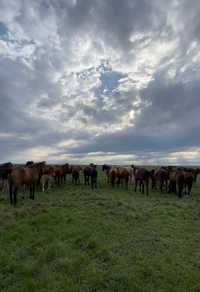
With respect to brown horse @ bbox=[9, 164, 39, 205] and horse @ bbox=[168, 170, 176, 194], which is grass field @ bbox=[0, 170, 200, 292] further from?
horse @ bbox=[168, 170, 176, 194]

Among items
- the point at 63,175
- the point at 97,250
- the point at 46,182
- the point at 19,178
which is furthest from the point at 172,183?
the point at 97,250

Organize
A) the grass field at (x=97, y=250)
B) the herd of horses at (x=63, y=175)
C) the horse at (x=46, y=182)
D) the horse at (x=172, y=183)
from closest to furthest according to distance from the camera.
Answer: the grass field at (x=97, y=250) → the herd of horses at (x=63, y=175) → the horse at (x=46, y=182) → the horse at (x=172, y=183)

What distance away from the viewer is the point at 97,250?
10.6 meters

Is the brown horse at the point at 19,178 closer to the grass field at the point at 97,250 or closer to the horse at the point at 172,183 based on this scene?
the grass field at the point at 97,250

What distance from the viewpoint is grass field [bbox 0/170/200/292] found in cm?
845

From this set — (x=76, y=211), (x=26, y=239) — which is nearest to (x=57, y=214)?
(x=76, y=211)

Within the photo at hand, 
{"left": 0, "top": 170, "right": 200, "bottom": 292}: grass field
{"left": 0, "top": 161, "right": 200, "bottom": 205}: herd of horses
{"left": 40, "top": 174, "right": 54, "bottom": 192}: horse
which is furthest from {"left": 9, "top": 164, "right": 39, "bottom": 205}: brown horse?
{"left": 40, "top": 174, "right": 54, "bottom": 192}: horse

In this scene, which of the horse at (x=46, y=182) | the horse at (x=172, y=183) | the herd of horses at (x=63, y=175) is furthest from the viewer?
the horse at (x=172, y=183)

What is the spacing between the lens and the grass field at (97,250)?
8.45 meters

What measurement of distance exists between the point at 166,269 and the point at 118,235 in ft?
11.4

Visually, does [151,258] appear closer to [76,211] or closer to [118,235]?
[118,235]

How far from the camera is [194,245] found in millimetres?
11594

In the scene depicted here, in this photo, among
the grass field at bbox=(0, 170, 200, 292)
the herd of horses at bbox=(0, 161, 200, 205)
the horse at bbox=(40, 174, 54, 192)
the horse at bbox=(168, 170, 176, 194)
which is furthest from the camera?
the horse at bbox=(168, 170, 176, 194)

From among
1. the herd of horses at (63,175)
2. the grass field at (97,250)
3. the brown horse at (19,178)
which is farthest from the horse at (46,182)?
the grass field at (97,250)
